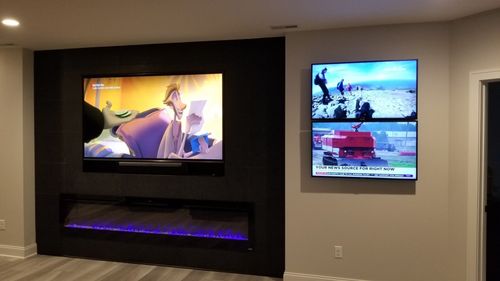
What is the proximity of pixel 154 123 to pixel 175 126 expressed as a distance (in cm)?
25

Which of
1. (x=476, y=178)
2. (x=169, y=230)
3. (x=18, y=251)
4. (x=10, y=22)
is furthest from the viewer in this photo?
(x=18, y=251)

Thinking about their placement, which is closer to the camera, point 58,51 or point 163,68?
point 163,68

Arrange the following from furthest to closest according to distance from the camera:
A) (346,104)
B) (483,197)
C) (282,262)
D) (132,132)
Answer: (132,132), (282,262), (346,104), (483,197)

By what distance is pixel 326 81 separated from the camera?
3.38 m

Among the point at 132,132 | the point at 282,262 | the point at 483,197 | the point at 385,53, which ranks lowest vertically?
the point at 282,262

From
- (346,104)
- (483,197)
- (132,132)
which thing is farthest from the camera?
(132,132)

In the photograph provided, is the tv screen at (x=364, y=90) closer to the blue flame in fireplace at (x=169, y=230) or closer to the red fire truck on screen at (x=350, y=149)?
the red fire truck on screen at (x=350, y=149)

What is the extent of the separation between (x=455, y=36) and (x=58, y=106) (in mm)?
4197

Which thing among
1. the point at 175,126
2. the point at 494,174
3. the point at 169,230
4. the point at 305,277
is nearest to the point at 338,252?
the point at 305,277

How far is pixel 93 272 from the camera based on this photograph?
13.1 ft

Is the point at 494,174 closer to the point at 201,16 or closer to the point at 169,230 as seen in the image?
the point at 201,16

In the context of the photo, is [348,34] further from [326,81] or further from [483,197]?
[483,197]

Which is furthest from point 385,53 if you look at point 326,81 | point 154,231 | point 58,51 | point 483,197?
point 58,51

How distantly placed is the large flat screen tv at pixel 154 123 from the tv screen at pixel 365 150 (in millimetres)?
1086
